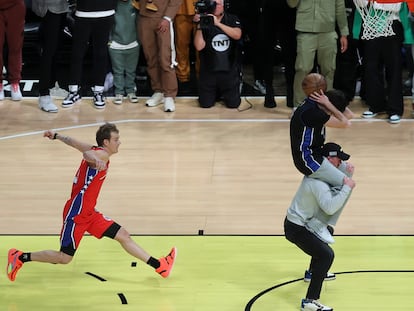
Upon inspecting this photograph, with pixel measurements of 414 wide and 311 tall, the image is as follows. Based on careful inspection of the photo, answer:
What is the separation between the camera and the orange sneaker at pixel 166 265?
8023 millimetres

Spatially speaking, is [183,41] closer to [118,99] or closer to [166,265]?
[118,99]

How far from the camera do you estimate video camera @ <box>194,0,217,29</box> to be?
1241 cm

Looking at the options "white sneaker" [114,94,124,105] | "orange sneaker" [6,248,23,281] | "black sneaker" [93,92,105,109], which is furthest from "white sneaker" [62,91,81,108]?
Result: "orange sneaker" [6,248,23,281]

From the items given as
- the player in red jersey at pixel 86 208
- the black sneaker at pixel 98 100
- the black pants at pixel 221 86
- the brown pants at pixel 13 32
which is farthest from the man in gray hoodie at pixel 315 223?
the brown pants at pixel 13 32

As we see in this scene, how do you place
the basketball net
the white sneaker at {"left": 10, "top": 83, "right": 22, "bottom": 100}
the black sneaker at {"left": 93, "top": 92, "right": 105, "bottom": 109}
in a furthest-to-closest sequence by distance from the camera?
the white sneaker at {"left": 10, "top": 83, "right": 22, "bottom": 100} < the black sneaker at {"left": 93, "top": 92, "right": 105, "bottom": 109} < the basketball net

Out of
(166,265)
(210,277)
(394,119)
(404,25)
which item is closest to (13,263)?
(166,265)

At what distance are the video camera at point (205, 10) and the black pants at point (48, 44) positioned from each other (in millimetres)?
1800

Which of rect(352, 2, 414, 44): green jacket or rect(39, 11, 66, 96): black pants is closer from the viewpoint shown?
rect(352, 2, 414, 44): green jacket

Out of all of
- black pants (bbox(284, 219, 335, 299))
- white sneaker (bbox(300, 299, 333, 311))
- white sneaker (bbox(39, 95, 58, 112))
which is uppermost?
black pants (bbox(284, 219, 335, 299))

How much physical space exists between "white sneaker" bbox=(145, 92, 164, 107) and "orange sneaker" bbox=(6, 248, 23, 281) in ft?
17.5

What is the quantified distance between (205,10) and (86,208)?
17.7 feet

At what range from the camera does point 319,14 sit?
477 inches

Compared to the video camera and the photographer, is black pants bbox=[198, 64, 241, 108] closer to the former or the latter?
the photographer

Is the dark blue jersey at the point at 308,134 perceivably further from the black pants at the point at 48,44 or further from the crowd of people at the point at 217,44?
the black pants at the point at 48,44
